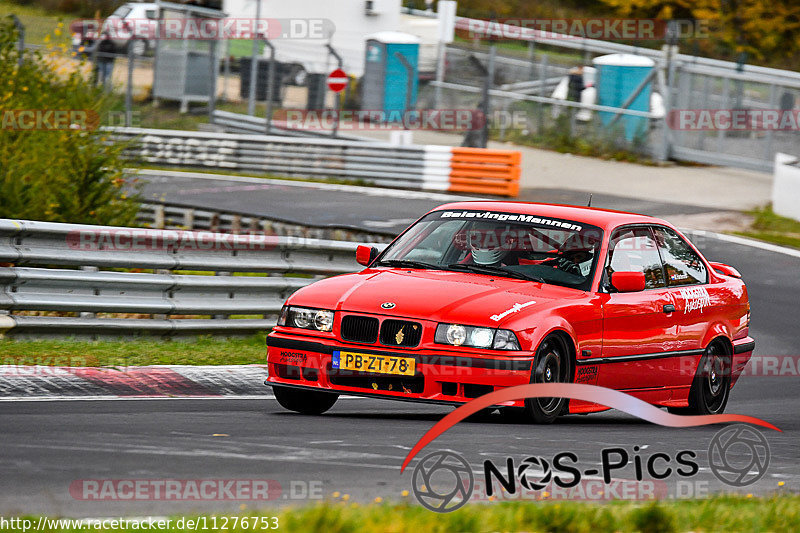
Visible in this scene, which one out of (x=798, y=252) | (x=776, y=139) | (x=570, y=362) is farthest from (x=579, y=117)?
(x=570, y=362)

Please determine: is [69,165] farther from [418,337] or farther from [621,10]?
[621,10]

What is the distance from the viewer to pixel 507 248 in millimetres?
8711

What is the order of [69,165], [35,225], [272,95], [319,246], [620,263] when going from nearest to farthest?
[620,263] → [35,225] → [319,246] → [69,165] → [272,95]

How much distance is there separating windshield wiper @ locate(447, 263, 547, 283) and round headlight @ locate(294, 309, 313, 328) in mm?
1099

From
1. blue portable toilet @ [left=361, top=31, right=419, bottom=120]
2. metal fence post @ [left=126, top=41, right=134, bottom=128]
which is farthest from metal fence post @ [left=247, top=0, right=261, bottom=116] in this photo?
metal fence post @ [left=126, top=41, right=134, bottom=128]

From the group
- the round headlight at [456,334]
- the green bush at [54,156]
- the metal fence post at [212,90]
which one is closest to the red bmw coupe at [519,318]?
the round headlight at [456,334]

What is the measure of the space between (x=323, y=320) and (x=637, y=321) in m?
2.20

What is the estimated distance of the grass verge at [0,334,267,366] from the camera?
9438 mm

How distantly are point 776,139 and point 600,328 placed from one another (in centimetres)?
1953

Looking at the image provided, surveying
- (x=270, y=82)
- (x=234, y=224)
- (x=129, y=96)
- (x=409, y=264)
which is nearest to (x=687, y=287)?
(x=409, y=264)

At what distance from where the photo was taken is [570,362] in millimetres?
8094

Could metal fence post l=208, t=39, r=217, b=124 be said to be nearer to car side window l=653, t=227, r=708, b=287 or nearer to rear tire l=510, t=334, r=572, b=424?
car side window l=653, t=227, r=708, b=287

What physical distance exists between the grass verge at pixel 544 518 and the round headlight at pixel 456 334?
7.08 ft

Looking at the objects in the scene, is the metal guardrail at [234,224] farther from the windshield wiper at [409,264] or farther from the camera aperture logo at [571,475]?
the camera aperture logo at [571,475]
